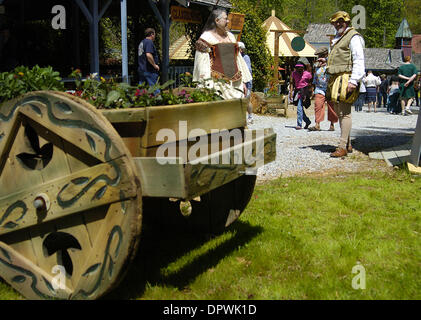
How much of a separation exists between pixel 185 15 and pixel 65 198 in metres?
11.4

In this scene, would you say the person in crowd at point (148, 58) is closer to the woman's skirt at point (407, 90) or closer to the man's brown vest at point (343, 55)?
the man's brown vest at point (343, 55)

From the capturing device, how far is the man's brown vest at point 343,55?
6.34 m

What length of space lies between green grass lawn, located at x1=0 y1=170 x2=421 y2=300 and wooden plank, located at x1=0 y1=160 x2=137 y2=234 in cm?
64

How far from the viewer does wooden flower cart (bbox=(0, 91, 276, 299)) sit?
7.06ft

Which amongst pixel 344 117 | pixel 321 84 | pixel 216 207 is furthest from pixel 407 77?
pixel 216 207

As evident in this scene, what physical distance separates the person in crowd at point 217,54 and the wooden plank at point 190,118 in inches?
72.5

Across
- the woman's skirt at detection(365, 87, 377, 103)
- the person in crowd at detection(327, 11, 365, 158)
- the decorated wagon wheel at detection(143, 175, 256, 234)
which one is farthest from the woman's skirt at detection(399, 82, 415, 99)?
the decorated wagon wheel at detection(143, 175, 256, 234)

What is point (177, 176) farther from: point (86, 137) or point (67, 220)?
point (67, 220)

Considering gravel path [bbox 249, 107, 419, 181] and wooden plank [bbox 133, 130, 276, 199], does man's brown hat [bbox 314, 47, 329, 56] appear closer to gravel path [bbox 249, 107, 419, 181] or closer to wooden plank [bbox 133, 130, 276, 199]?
gravel path [bbox 249, 107, 419, 181]

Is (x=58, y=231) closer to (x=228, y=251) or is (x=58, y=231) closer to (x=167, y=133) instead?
(x=167, y=133)

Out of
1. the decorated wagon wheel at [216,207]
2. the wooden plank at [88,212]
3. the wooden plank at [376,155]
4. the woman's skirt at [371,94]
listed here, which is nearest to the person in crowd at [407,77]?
the woman's skirt at [371,94]

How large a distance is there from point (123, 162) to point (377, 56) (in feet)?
202

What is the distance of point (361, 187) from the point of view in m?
5.21
